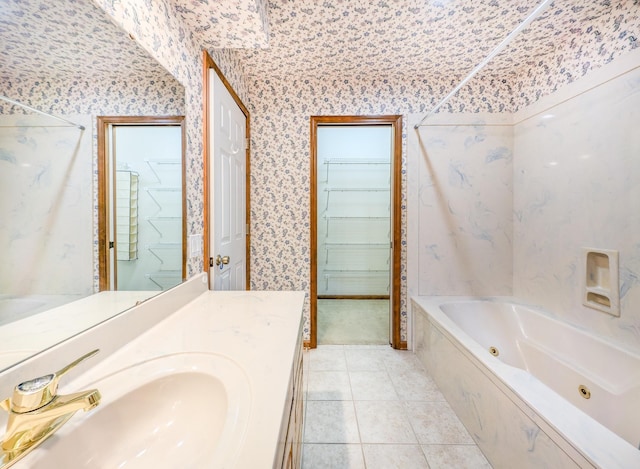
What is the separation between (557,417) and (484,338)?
1.23m

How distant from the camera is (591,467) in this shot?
82cm

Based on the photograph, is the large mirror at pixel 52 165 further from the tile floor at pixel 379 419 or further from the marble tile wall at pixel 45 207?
the tile floor at pixel 379 419

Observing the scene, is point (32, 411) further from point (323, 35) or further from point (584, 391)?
point (584, 391)

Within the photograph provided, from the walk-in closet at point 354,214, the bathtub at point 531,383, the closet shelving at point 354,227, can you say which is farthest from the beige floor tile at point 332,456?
the closet shelving at point 354,227

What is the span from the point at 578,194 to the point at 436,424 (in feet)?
5.74

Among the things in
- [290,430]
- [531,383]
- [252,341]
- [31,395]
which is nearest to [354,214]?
[531,383]

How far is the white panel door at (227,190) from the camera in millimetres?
1591

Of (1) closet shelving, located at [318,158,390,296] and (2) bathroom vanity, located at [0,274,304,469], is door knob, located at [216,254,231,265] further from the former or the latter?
(1) closet shelving, located at [318,158,390,296]

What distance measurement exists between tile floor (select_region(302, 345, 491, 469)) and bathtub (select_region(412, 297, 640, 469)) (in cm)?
11

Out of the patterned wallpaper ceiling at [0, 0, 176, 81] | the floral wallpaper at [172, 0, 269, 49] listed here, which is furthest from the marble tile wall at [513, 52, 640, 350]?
the patterned wallpaper ceiling at [0, 0, 176, 81]

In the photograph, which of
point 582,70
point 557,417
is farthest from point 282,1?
point 557,417

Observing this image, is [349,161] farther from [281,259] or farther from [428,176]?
[281,259]

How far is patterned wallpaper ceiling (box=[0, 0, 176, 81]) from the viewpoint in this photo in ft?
1.83

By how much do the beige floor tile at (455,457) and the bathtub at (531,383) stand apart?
0.16 feet
